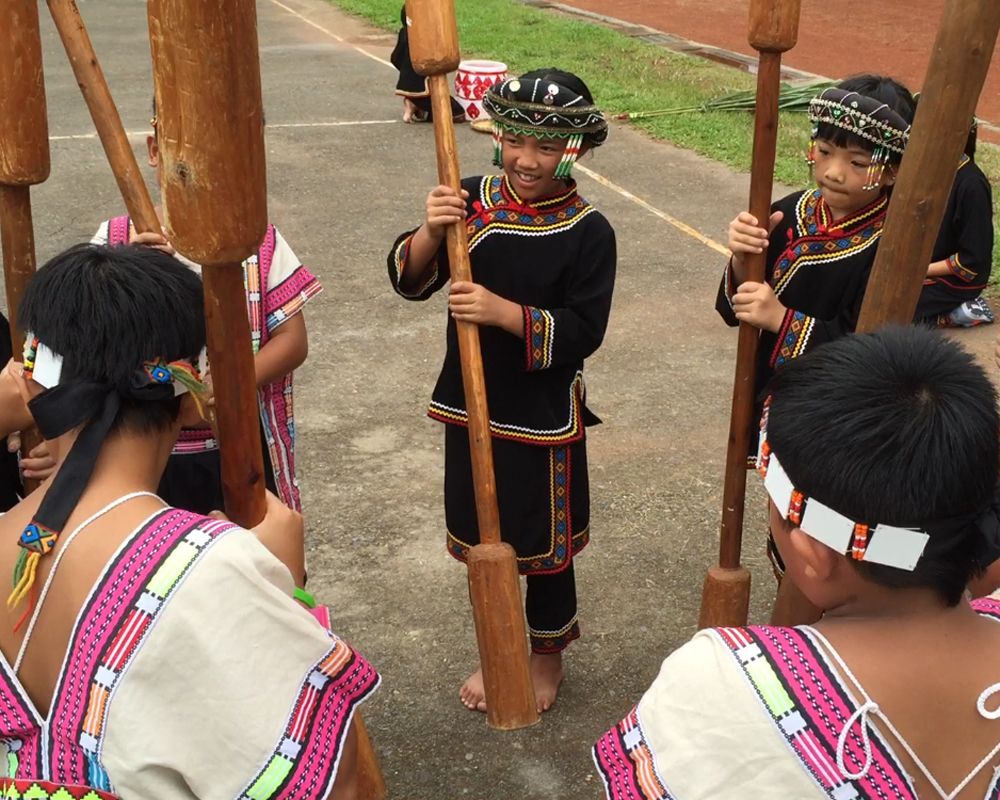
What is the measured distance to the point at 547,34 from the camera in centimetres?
1397

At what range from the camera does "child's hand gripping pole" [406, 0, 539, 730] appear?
273 centimetres

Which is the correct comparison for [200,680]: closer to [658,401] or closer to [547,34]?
[658,401]

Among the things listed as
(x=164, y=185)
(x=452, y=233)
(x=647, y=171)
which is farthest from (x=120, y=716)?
(x=647, y=171)

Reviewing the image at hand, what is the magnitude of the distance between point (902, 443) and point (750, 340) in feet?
4.53

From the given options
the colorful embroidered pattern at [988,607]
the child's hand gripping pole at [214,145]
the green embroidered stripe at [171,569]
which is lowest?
the colorful embroidered pattern at [988,607]

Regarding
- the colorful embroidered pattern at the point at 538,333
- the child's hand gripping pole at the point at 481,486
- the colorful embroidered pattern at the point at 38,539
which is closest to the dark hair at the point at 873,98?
the colorful embroidered pattern at the point at 538,333

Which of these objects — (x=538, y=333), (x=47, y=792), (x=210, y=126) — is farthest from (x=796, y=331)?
(x=47, y=792)

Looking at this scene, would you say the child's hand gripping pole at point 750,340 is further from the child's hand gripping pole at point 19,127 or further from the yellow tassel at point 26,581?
the yellow tassel at point 26,581

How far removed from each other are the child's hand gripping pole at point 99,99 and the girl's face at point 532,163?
33.3 inches

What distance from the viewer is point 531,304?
9.75 ft

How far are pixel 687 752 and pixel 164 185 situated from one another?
953mm

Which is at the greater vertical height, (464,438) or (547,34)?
(464,438)

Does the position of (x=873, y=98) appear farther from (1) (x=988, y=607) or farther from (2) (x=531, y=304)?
(1) (x=988, y=607)

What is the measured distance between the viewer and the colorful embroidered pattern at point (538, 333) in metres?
2.86
